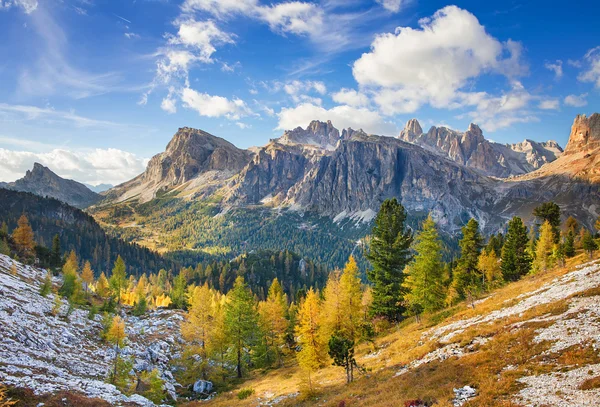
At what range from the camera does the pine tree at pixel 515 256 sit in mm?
65250

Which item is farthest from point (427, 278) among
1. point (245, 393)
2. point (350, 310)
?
point (245, 393)

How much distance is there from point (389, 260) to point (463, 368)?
27605 mm

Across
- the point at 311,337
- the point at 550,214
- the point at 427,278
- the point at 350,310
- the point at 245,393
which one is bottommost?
the point at 245,393

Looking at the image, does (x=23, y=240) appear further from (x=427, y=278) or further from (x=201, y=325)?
(x=427, y=278)

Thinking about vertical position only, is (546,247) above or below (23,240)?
below

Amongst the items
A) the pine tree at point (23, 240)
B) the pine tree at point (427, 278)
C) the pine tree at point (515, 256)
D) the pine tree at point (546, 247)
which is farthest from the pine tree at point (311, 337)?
the pine tree at point (23, 240)

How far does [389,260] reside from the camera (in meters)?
49.5

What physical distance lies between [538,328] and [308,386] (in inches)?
853

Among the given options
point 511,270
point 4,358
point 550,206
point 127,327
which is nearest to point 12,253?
point 127,327

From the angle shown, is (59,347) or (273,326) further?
(273,326)

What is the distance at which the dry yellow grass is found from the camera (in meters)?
18.5

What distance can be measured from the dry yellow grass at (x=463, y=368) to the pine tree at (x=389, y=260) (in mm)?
10406

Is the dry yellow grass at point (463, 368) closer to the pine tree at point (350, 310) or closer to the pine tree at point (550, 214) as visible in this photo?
the pine tree at point (350, 310)

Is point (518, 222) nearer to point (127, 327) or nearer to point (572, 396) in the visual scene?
point (572, 396)
